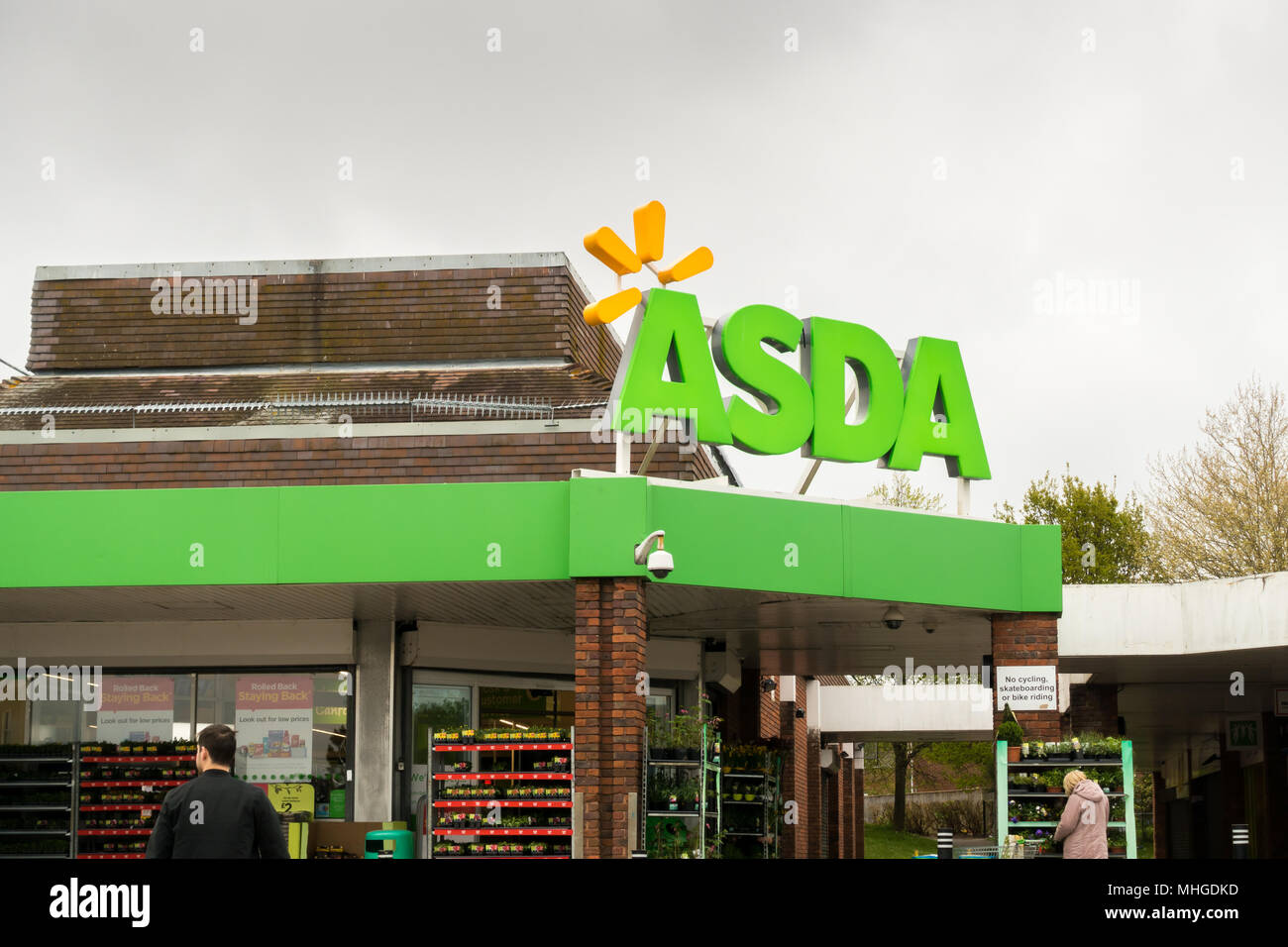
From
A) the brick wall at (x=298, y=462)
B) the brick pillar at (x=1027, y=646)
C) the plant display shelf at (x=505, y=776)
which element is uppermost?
the brick wall at (x=298, y=462)

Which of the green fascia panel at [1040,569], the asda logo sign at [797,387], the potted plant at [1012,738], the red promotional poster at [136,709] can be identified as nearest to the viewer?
the asda logo sign at [797,387]

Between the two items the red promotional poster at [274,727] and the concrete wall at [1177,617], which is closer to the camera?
the red promotional poster at [274,727]

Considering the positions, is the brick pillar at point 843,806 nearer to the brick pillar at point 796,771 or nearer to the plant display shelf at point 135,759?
the brick pillar at point 796,771

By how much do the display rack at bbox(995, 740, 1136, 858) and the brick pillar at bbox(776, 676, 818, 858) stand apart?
27.0 feet

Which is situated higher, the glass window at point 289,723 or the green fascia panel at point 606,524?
the green fascia panel at point 606,524

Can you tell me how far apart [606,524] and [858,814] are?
103 ft

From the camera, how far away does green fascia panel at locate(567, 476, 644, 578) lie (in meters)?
15.0

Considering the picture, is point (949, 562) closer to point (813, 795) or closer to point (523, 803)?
point (523, 803)

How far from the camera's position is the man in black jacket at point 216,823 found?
Result: 6.61 meters

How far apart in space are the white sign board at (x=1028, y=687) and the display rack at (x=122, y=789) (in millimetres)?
9886

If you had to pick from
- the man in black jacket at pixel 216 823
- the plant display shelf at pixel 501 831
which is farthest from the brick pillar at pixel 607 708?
the man in black jacket at pixel 216 823

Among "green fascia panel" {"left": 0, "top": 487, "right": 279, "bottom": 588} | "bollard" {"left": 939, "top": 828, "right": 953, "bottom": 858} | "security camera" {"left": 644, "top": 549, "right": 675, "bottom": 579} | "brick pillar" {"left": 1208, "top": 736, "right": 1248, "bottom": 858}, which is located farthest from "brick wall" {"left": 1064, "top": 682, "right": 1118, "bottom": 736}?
"green fascia panel" {"left": 0, "top": 487, "right": 279, "bottom": 588}
